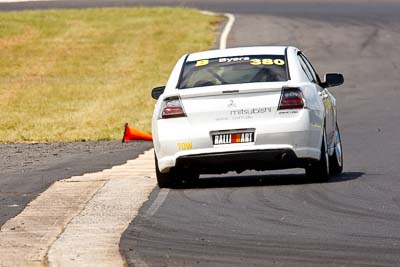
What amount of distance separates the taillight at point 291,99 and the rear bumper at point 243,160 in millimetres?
→ 425

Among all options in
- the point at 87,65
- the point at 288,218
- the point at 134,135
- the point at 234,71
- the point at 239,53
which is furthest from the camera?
the point at 87,65

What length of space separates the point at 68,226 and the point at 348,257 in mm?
2591

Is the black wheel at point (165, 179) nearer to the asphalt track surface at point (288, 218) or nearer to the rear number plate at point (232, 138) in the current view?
the asphalt track surface at point (288, 218)

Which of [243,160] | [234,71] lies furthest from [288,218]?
[234,71]

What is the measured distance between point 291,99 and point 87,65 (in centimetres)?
2440

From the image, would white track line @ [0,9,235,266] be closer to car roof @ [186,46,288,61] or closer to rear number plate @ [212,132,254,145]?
rear number plate @ [212,132,254,145]

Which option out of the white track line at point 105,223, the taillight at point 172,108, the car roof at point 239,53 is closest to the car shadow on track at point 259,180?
the white track line at point 105,223

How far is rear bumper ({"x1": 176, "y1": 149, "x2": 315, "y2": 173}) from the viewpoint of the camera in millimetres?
13625

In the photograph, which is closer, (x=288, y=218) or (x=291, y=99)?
(x=288, y=218)

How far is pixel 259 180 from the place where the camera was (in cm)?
1479

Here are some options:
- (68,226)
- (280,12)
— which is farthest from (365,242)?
(280,12)

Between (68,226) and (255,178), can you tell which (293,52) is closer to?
(255,178)

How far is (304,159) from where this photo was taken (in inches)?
542

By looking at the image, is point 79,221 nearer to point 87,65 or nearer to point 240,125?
point 240,125
